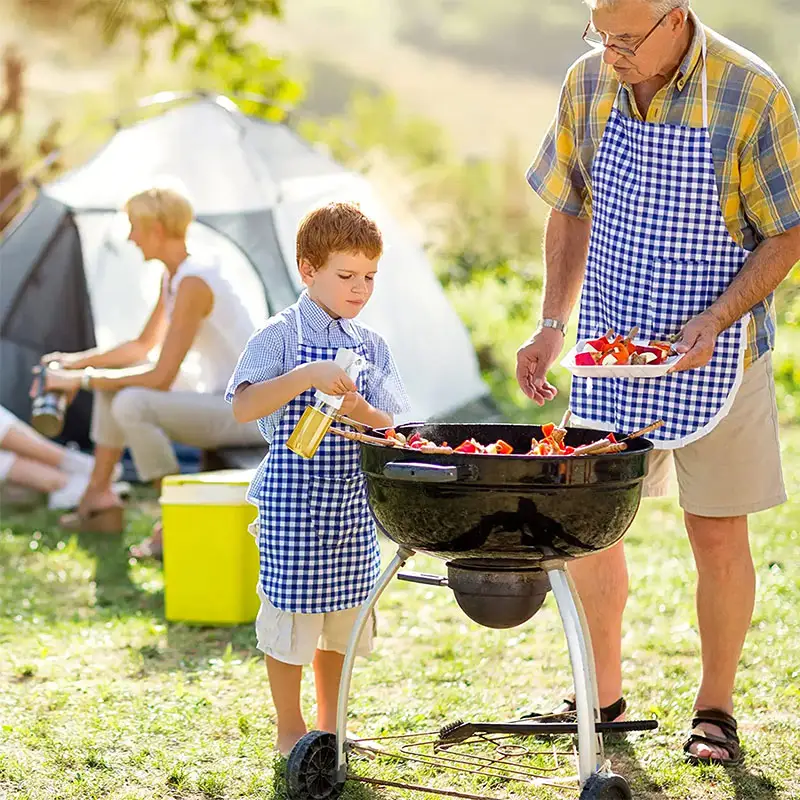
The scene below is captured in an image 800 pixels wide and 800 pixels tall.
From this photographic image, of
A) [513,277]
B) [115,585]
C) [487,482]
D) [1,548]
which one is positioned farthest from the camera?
[513,277]

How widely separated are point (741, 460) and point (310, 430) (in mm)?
1013

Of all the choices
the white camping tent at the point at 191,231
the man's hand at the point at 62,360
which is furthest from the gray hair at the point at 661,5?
the white camping tent at the point at 191,231

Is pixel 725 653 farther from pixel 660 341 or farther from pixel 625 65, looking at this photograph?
pixel 625 65

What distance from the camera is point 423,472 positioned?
253cm

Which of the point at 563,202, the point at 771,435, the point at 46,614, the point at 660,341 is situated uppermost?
the point at 563,202

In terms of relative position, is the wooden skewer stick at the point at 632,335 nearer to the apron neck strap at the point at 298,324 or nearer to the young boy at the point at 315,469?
the young boy at the point at 315,469

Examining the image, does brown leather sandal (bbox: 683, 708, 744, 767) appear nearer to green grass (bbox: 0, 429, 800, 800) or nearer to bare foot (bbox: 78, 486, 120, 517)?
green grass (bbox: 0, 429, 800, 800)

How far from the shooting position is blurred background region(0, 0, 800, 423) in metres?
8.45

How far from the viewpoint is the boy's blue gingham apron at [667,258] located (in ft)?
10.1

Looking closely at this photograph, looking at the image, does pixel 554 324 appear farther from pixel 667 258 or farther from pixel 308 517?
pixel 308 517

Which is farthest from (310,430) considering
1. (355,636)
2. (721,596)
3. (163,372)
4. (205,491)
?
(163,372)

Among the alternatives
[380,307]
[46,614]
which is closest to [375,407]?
[46,614]

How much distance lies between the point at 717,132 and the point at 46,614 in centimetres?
266

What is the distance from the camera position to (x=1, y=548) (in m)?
5.27
